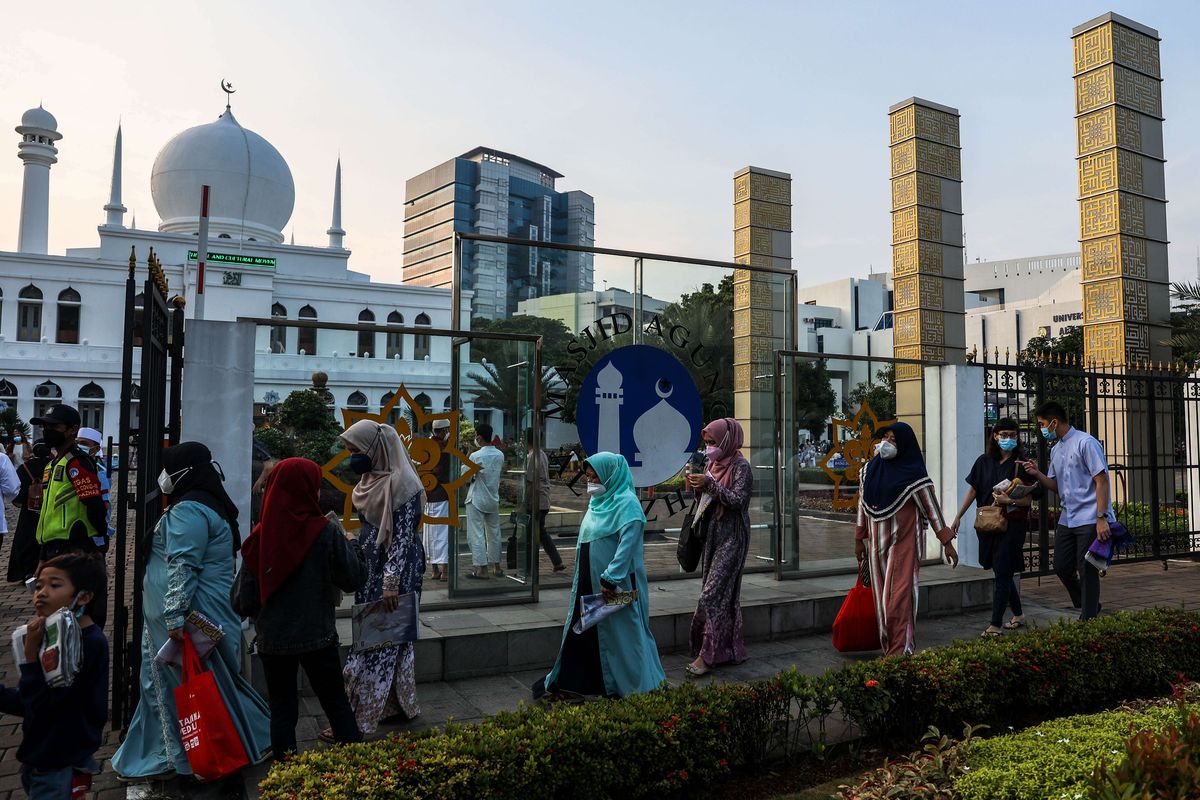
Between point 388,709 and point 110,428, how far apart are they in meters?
31.7

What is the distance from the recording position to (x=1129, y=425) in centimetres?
1028

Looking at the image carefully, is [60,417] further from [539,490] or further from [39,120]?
[39,120]

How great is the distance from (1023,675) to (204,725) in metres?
3.92

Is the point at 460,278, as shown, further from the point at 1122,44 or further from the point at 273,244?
the point at 273,244

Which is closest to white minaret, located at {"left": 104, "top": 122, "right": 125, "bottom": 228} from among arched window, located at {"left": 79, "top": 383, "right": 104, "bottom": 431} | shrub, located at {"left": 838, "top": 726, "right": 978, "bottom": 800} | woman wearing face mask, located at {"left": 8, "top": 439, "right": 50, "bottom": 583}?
arched window, located at {"left": 79, "top": 383, "right": 104, "bottom": 431}

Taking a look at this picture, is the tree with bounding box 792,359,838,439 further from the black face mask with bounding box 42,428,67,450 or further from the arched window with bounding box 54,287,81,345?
the arched window with bounding box 54,287,81,345

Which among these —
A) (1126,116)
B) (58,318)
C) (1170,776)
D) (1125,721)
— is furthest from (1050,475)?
(58,318)

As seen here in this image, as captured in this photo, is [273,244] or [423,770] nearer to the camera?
[423,770]

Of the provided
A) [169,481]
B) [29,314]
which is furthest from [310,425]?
[29,314]

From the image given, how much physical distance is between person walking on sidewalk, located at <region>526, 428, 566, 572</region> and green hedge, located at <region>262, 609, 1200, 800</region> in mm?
2618

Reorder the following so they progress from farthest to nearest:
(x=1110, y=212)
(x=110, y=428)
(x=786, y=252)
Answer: (x=110, y=428)
(x=786, y=252)
(x=1110, y=212)

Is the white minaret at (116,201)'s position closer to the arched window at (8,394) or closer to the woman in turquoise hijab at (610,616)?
the arched window at (8,394)

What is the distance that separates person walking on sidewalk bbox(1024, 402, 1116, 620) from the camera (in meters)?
5.97

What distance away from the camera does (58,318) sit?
31688 millimetres
